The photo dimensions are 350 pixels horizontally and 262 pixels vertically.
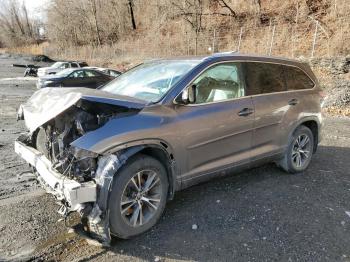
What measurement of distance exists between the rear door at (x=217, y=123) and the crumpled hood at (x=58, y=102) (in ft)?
2.19

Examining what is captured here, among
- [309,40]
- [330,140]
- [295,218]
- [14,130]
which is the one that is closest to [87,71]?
[14,130]

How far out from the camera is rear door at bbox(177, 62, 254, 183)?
4180mm

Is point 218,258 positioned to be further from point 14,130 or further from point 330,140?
point 14,130

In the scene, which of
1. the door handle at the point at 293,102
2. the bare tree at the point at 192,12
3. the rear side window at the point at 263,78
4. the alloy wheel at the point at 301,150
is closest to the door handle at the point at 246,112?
the rear side window at the point at 263,78

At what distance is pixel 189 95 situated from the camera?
4.17 metres

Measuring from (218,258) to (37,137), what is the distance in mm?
2494

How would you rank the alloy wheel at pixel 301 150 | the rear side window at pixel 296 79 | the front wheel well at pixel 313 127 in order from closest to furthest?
the rear side window at pixel 296 79 → the alloy wheel at pixel 301 150 → the front wheel well at pixel 313 127

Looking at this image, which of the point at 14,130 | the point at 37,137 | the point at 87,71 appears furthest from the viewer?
the point at 87,71

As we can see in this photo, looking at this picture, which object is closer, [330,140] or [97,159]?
[97,159]

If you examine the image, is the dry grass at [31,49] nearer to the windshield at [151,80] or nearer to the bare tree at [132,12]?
the bare tree at [132,12]

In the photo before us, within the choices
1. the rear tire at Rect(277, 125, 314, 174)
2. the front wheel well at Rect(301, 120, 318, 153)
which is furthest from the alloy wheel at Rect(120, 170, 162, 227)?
the front wheel well at Rect(301, 120, 318, 153)

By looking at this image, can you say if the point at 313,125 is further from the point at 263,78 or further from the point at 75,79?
the point at 75,79

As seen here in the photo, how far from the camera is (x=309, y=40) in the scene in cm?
2144

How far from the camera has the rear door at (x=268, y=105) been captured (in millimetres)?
4934
